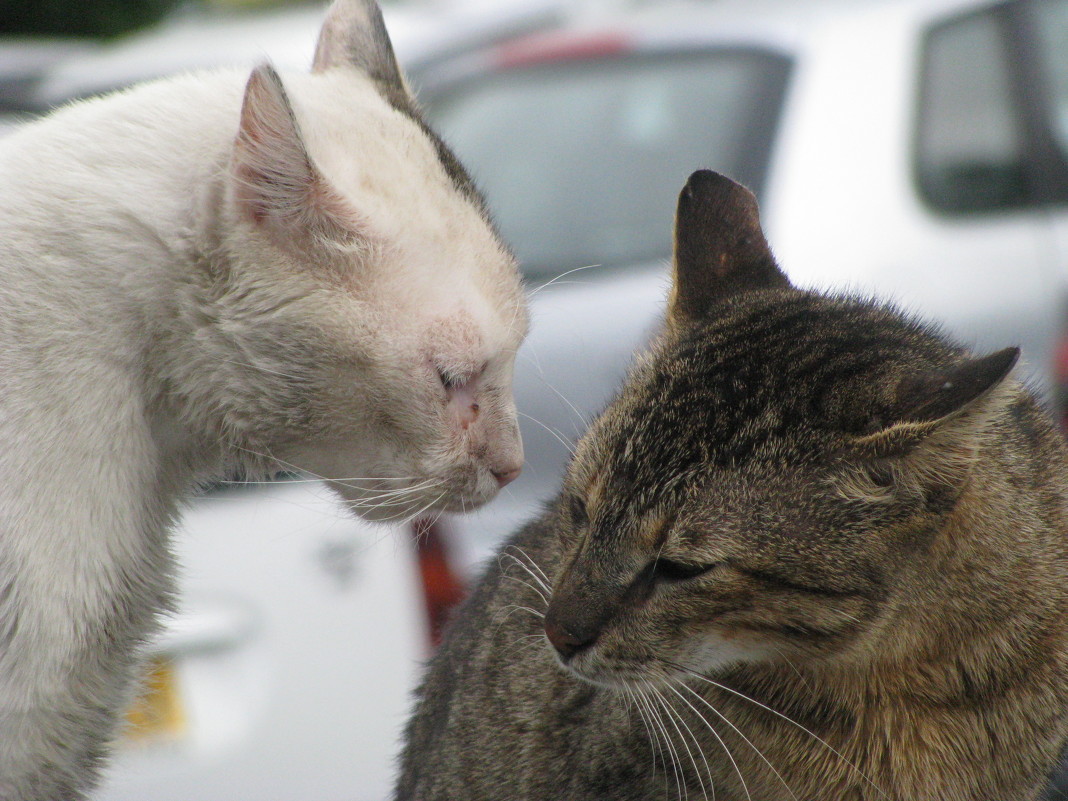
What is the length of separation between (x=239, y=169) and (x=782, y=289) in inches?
37.4

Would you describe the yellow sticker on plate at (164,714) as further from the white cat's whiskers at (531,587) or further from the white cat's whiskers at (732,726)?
the white cat's whiskers at (732,726)

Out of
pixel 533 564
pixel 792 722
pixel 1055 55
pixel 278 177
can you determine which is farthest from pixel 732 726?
pixel 1055 55

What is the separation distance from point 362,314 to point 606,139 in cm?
217

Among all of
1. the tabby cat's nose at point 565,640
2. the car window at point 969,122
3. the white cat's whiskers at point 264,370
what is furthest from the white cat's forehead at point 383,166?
the car window at point 969,122

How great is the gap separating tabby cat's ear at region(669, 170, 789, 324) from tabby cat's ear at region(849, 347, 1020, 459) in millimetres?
488

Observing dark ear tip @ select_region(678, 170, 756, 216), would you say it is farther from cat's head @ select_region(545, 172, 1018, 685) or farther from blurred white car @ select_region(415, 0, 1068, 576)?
blurred white car @ select_region(415, 0, 1068, 576)

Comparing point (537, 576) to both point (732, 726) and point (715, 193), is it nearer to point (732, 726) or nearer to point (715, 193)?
point (732, 726)

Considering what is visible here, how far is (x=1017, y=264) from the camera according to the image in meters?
3.96

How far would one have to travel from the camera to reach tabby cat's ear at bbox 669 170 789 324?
204cm

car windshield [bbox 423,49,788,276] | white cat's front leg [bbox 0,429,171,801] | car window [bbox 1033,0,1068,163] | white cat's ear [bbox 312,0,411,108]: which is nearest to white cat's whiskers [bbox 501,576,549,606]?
white cat's front leg [bbox 0,429,171,801]

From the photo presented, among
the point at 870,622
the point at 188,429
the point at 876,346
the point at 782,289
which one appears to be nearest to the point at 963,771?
the point at 870,622

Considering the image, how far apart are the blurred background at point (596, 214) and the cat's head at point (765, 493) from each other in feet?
3.98

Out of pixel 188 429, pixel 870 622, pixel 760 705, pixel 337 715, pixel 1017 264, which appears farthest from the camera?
pixel 1017 264

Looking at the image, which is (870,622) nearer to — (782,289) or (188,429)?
(782,289)
